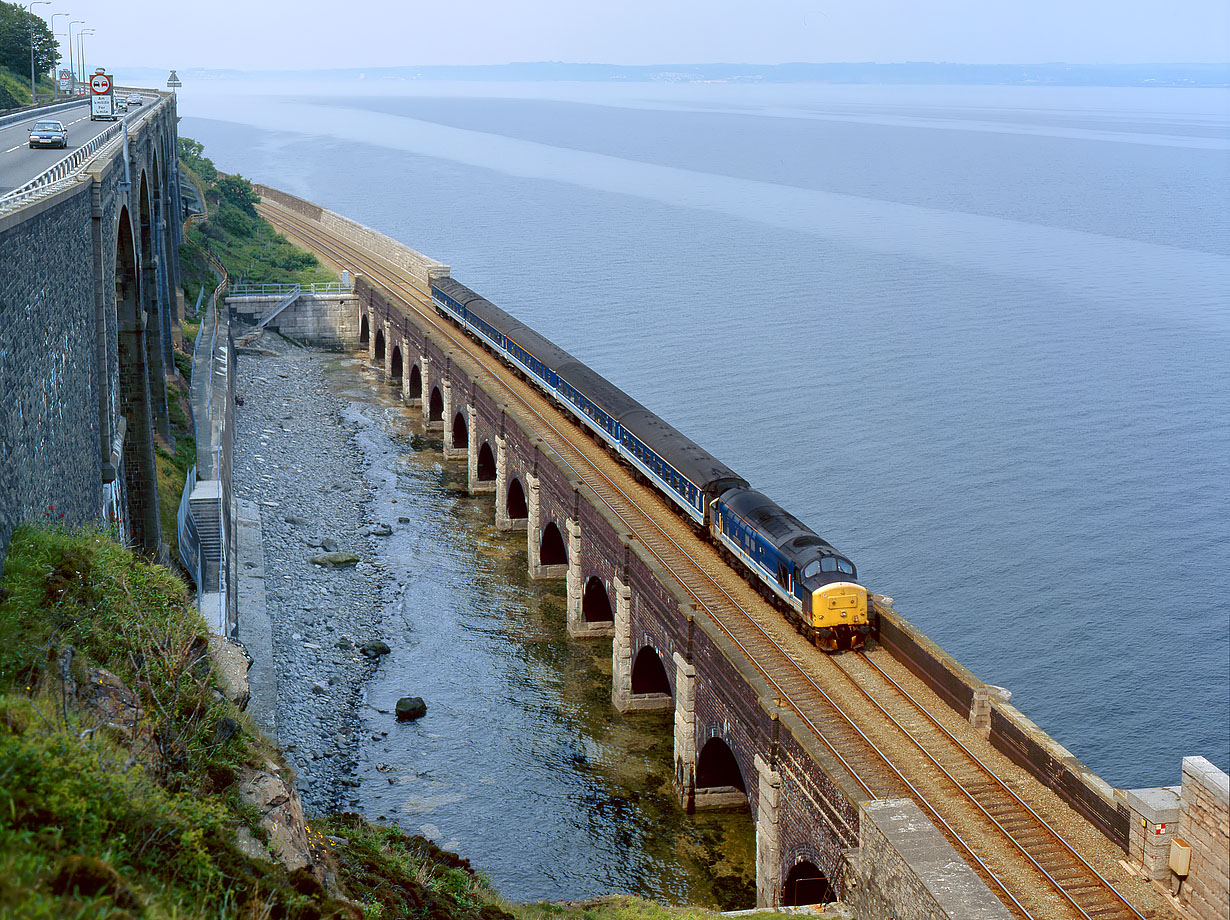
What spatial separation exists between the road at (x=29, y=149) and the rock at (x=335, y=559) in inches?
759

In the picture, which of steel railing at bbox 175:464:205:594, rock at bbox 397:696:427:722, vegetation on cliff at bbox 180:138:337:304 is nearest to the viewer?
steel railing at bbox 175:464:205:594

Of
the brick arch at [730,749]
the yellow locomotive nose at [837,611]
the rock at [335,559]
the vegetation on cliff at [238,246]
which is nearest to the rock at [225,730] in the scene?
the brick arch at [730,749]

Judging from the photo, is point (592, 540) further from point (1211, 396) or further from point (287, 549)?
point (1211, 396)

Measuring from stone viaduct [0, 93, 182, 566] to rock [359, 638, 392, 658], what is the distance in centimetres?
1088

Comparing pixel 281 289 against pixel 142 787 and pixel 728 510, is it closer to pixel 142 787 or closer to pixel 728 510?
pixel 728 510

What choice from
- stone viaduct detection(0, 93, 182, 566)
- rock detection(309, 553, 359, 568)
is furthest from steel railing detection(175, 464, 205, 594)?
Answer: rock detection(309, 553, 359, 568)

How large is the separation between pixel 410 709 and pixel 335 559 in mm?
14253

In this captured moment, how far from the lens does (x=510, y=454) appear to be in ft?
173

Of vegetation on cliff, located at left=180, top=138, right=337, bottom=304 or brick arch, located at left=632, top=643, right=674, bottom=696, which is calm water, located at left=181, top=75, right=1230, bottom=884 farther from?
vegetation on cliff, located at left=180, top=138, right=337, bottom=304

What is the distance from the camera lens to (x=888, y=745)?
26.0m

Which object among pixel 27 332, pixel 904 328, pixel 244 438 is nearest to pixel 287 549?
pixel 244 438

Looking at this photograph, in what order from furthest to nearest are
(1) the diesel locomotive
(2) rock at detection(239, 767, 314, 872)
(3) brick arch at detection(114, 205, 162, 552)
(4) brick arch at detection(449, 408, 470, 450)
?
(4) brick arch at detection(449, 408, 470, 450)
(3) brick arch at detection(114, 205, 162, 552)
(1) the diesel locomotive
(2) rock at detection(239, 767, 314, 872)

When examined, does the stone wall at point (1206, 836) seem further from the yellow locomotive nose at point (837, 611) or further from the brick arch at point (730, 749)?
the yellow locomotive nose at point (837, 611)

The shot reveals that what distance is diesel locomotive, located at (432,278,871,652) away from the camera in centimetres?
3059
